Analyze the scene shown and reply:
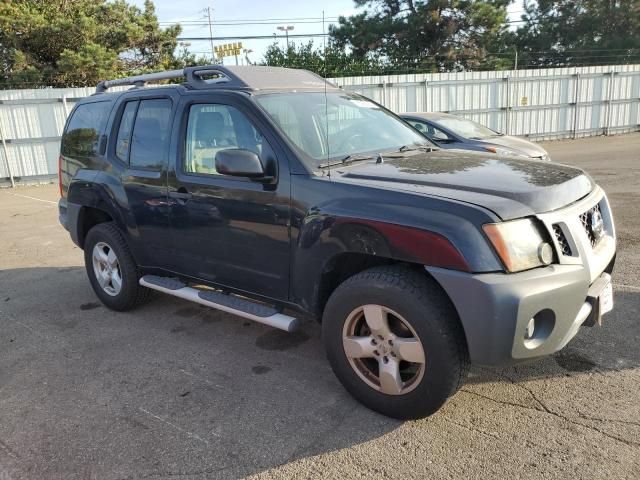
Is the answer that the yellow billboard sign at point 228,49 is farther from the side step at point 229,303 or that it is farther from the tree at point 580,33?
the side step at point 229,303

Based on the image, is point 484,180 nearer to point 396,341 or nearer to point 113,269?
point 396,341

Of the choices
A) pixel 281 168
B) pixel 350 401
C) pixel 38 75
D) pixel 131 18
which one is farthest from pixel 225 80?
pixel 131 18

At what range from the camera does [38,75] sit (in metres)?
19.9

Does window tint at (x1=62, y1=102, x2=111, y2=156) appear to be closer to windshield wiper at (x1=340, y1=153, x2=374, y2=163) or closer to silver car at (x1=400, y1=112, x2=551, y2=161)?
windshield wiper at (x1=340, y1=153, x2=374, y2=163)

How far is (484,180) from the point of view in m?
3.06

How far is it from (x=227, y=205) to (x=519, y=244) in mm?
1910

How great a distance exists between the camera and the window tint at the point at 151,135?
4258 millimetres

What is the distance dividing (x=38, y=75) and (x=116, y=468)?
20.7 m

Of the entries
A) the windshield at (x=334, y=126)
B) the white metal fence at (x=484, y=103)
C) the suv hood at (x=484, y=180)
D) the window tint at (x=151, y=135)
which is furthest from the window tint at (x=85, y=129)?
the white metal fence at (x=484, y=103)

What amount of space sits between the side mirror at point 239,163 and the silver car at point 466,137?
5.97 meters

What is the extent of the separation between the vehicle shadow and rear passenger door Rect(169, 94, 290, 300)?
1.94 ft

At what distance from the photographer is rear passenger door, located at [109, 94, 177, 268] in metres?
4.25

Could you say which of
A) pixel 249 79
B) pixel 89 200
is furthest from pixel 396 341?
pixel 89 200

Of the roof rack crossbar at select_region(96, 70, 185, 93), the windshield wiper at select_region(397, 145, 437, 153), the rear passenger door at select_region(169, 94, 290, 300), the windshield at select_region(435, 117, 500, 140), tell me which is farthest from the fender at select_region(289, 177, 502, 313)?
the windshield at select_region(435, 117, 500, 140)
